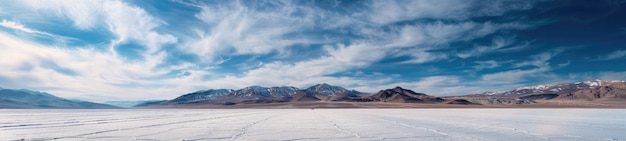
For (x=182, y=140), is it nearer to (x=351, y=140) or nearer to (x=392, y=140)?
(x=351, y=140)

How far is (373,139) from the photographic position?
8250 millimetres

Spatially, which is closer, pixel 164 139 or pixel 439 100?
pixel 164 139

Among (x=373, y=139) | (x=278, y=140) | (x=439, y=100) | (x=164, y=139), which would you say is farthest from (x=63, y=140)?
(x=439, y=100)

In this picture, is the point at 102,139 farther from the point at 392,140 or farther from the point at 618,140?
the point at 618,140

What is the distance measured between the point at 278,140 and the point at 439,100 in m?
201

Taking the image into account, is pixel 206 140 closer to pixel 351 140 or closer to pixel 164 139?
pixel 164 139

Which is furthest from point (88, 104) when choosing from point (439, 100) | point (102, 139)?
point (102, 139)

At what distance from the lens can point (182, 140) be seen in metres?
8.07

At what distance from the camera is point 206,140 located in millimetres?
8016

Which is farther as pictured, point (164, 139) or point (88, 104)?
point (88, 104)

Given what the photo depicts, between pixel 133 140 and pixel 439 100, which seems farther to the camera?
pixel 439 100

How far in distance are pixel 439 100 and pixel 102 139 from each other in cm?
20240

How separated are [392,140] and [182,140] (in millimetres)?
4216

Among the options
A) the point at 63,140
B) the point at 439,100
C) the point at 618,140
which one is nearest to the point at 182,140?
the point at 63,140
